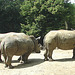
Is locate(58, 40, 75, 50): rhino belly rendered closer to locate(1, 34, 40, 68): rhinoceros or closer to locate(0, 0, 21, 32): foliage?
locate(1, 34, 40, 68): rhinoceros

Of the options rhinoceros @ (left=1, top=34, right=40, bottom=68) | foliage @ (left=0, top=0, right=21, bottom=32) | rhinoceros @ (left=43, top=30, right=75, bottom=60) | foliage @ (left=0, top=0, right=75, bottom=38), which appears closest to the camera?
rhinoceros @ (left=1, top=34, right=40, bottom=68)

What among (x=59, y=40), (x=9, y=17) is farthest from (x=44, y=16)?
(x=59, y=40)

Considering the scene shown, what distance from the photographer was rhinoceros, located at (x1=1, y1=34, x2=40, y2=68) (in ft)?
27.5

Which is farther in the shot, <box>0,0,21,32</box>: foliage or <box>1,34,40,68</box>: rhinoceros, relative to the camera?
<box>0,0,21,32</box>: foliage

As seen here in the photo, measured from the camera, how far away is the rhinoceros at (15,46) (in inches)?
330

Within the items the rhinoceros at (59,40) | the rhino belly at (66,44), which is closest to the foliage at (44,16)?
the rhinoceros at (59,40)

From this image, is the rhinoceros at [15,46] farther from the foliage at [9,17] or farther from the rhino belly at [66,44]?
the foliage at [9,17]

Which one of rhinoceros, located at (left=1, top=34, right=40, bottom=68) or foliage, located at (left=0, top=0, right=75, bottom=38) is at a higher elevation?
foliage, located at (left=0, top=0, right=75, bottom=38)

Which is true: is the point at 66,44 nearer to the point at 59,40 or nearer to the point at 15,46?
the point at 59,40

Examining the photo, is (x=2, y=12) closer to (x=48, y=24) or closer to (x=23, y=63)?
(x=48, y=24)

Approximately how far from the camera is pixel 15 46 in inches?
335

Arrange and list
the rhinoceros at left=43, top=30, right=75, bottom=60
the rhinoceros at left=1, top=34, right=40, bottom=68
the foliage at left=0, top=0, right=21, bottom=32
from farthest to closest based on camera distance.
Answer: the foliage at left=0, top=0, right=21, bottom=32 < the rhinoceros at left=43, top=30, right=75, bottom=60 < the rhinoceros at left=1, top=34, right=40, bottom=68

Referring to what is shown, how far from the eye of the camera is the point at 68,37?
922cm

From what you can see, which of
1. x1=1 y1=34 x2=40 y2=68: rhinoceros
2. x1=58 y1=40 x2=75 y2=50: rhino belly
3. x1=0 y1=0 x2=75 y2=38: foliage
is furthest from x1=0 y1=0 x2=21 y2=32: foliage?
x1=58 y1=40 x2=75 y2=50: rhino belly
